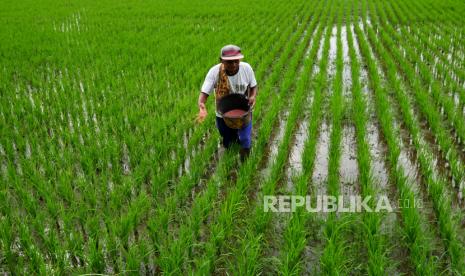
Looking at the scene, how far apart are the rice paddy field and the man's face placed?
0.77 metres

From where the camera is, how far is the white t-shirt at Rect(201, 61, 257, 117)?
2.92m

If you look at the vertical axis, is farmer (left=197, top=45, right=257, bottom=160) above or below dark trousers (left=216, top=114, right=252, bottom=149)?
Answer: above

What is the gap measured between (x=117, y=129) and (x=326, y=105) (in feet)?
8.19

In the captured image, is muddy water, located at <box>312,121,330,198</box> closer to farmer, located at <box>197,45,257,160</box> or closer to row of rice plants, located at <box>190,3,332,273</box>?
row of rice plants, located at <box>190,3,332,273</box>

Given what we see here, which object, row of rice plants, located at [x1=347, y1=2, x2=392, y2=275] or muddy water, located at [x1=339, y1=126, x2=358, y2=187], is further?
muddy water, located at [x1=339, y1=126, x2=358, y2=187]

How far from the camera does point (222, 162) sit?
328cm

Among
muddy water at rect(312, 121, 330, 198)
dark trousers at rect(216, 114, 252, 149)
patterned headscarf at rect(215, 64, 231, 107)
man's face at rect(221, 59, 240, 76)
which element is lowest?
muddy water at rect(312, 121, 330, 198)

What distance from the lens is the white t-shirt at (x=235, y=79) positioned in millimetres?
2924

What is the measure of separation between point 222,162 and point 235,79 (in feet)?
2.58

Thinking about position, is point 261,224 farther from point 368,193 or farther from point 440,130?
point 440,130

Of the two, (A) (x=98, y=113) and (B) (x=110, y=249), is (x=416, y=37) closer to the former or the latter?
(A) (x=98, y=113)

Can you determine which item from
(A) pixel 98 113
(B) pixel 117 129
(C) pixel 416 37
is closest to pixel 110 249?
(B) pixel 117 129

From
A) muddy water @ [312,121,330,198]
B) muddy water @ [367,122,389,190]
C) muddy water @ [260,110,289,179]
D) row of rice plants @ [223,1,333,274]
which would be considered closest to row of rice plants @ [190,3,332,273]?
row of rice plants @ [223,1,333,274]

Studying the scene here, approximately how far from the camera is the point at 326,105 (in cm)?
449
